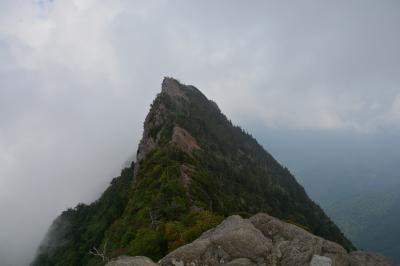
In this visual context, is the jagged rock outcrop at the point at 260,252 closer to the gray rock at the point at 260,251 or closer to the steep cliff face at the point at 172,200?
the gray rock at the point at 260,251

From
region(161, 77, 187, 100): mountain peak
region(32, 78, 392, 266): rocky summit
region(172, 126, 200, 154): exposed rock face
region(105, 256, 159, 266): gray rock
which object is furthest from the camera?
region(161, 77, 187, 100): mountain peak

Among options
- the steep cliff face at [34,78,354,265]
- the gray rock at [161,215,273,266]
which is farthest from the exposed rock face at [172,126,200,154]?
the gray rock at [161,215,273,266]

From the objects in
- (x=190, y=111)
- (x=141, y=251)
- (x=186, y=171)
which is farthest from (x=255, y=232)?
(x=190, y=111)

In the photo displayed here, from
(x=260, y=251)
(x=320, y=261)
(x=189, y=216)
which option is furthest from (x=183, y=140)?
(x=320, y=261)

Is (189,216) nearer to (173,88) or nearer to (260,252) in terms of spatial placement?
(260,252)

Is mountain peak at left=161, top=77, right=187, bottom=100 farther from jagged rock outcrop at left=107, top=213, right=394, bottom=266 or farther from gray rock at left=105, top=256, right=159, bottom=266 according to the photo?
gray rock at left=105, top=256, right=159, bottom=266

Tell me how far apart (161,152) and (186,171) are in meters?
13.6

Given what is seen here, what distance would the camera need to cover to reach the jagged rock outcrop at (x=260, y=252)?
65.0 feet

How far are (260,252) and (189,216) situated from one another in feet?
93.9

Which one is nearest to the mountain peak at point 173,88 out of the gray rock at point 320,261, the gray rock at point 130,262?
the gray rock at point 320,261

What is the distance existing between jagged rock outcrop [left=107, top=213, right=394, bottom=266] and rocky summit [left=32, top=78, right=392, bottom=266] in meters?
0.05

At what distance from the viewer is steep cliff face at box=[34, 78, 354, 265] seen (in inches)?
1796

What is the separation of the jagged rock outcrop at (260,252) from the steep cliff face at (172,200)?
11.9 meters

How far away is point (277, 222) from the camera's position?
2320 cm
